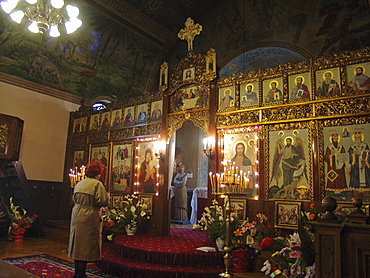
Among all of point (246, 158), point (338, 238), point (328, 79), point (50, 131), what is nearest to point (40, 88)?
point (50, 131)

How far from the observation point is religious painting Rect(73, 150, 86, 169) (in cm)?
1233

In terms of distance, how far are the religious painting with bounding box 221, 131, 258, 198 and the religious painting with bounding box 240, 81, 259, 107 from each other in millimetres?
793

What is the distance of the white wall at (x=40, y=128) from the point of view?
38.0 ft

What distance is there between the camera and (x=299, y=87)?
754 cm

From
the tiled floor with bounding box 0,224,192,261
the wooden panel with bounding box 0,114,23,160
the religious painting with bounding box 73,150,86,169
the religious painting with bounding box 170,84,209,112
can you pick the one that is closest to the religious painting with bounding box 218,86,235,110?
the religious painting with bounding box 170,84,209,112

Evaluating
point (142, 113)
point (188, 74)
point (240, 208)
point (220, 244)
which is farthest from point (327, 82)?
point (142, 113)

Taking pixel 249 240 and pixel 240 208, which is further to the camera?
pixel 240 208

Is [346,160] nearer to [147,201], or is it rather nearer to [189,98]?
[189,98]

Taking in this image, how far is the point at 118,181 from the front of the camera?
10781mm

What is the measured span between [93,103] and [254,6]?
315 inches

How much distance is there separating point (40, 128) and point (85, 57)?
3.52 meters

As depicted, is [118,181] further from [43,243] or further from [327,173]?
[327,173]

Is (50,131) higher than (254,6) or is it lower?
lower

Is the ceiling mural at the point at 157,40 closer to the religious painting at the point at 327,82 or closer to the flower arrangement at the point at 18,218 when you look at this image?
the religious painting at the point at 327,82
